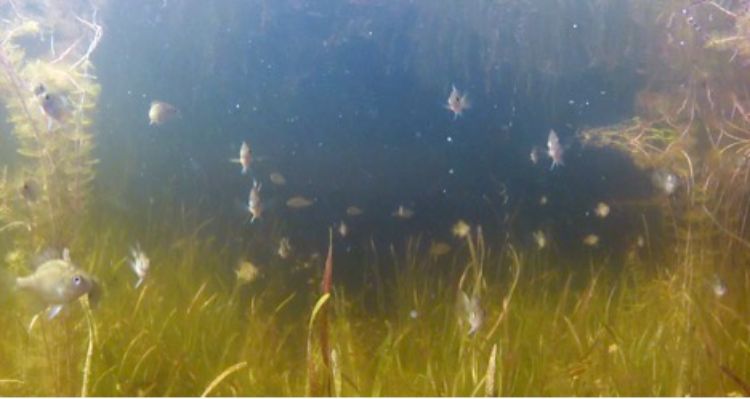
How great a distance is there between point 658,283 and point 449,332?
8.58 ft

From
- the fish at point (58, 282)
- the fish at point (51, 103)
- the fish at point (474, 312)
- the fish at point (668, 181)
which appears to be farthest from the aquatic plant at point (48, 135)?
the fish at point (668, 181)

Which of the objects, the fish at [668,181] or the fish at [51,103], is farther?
the fish at [668,181]

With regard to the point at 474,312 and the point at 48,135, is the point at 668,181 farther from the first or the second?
the point at 48,135

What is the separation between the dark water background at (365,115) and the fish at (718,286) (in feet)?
11.5

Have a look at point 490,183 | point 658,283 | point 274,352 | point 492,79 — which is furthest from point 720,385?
point 490,183

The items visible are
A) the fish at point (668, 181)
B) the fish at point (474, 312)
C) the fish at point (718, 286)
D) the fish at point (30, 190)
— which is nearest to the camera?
the fish at point (474, 312)

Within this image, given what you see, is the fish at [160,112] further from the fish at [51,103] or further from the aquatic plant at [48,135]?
the fish at [51,103]

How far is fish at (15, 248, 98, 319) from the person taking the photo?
148 inches

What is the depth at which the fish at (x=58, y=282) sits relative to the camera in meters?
3.75

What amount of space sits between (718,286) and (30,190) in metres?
5.97

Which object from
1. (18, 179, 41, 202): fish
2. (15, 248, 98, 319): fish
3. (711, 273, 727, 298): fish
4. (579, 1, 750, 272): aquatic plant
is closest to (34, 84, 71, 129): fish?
(18, 179, 41, 202): fish

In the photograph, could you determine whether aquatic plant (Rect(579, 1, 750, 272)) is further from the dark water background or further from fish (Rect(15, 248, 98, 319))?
fish (Rect(15, 248, 98, 319))

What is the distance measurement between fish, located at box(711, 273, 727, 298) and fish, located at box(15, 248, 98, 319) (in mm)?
5195

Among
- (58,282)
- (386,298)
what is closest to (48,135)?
(58,282)
